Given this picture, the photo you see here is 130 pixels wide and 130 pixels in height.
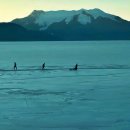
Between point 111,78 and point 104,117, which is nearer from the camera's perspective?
point 104,117

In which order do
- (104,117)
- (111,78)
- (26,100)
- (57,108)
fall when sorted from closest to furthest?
(104,117) < (57,108) < (26,100) < (111,78)

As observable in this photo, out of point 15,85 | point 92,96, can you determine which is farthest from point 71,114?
point 15,85

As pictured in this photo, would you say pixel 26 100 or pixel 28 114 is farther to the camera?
pixel 26 100

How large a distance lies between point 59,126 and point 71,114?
378cm

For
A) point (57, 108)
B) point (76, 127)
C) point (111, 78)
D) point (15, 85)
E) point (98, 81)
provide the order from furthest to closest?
→ 1. point (111, 78)
2. point (98, 81)
3. point (15, 85)
4. point (57, 108)
5. point (76, 127)

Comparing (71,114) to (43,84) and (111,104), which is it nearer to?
(111,104)

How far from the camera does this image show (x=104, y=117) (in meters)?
31.8

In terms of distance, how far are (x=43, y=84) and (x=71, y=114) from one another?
18.3 metres

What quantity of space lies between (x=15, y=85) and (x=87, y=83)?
813cm

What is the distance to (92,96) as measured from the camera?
135 feet

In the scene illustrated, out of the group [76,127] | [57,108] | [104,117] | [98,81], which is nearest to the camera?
[76,127]

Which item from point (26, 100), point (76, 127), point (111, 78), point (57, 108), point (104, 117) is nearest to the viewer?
point (76, 127)

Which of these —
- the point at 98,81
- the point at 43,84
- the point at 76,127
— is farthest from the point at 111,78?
the point at 76,127

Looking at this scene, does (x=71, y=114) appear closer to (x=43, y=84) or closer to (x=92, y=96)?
(x=92, y=96)
